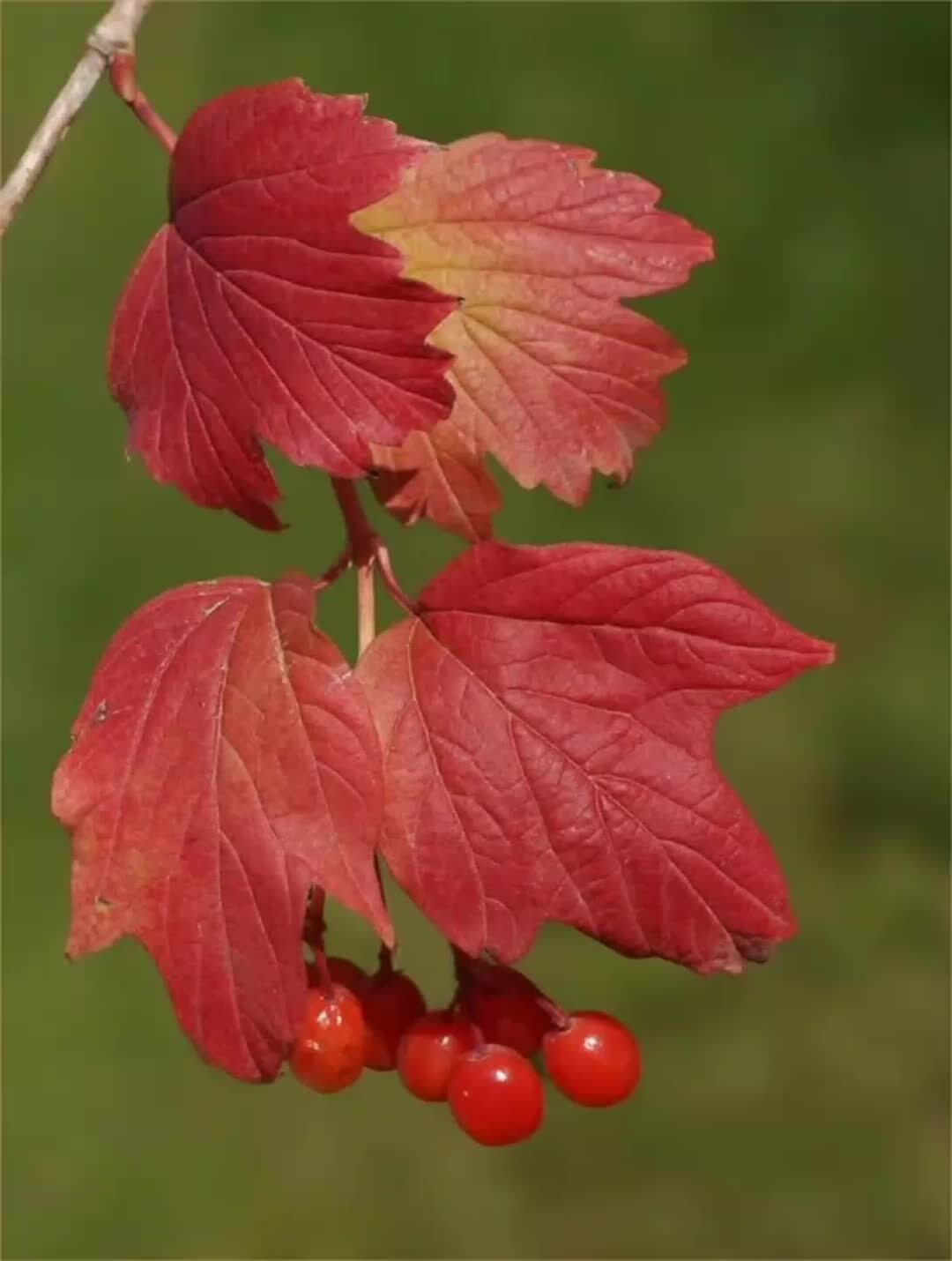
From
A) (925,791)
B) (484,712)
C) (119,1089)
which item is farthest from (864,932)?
(484,712)

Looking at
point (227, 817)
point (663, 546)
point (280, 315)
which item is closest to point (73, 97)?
point (280, 315)

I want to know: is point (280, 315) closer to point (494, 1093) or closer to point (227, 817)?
point (227, 817)

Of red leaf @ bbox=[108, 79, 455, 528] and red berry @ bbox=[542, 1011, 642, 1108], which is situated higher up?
red leaf @ bbox=[108, 79, 455, 528]

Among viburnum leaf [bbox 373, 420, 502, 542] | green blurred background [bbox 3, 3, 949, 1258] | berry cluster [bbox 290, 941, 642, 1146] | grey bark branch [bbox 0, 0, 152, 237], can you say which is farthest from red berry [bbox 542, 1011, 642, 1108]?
green blurred background [bbox 3, 3, 949, 1258]

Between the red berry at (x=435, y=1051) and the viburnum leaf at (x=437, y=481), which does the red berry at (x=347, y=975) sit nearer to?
the red berry at (x=435, y=1051)

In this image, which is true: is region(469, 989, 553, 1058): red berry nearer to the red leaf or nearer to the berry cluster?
the berry cluster

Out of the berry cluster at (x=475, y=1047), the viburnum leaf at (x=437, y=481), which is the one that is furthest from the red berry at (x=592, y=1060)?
the viburnum leaf at (x=437, y=481)
